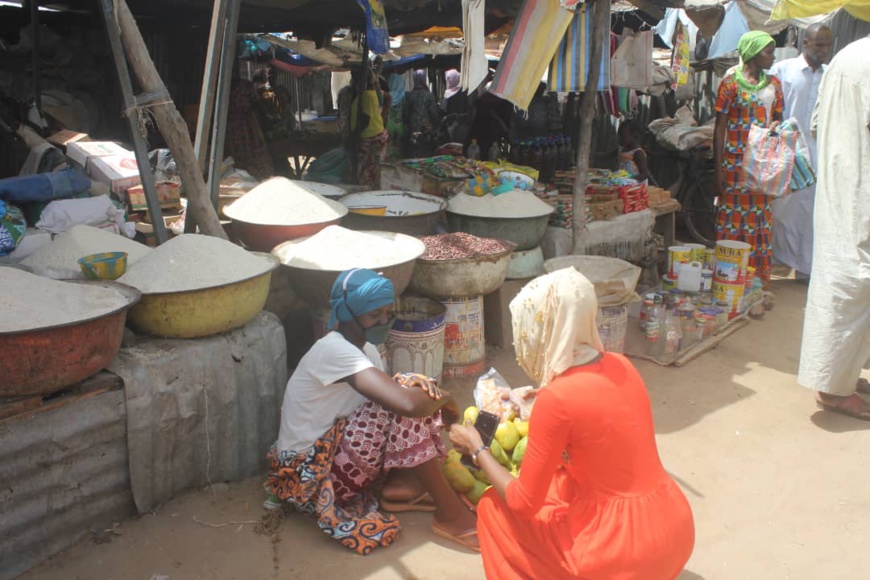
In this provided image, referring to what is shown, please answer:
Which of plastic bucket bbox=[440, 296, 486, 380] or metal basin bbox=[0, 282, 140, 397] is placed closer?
metal basin bbox=[0, 282, 140, 397]

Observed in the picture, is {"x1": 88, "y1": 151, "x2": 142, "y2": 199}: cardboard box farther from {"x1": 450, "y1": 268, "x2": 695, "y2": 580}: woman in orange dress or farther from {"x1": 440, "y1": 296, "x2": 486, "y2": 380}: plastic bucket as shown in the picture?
{"x1": 450, "y1": 268, "x2": 695, "y2": 580}: woman in orange dress

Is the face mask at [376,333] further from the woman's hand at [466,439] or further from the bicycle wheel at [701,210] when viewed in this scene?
the bicycle wheel at [701,210]

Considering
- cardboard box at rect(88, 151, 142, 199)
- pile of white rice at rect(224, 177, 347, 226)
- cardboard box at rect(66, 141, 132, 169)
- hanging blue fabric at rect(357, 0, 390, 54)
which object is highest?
hanging blue fabric at rect(357, 0, 390, 54)

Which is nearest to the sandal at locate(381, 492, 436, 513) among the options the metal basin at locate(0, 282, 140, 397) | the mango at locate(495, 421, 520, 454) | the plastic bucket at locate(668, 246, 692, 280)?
the mango at locate(495, 421, 520, 454)

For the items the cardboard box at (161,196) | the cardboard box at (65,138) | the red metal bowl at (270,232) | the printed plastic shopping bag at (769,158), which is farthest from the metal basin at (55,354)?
the printed plastic shopping bag at (769,158)

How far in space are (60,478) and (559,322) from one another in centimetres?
178

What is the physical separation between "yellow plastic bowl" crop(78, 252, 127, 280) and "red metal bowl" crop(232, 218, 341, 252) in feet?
3.33

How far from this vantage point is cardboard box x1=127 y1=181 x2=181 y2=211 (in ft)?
14.2

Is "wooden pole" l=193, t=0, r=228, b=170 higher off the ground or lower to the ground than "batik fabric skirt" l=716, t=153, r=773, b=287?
higher

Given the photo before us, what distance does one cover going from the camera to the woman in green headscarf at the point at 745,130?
5.18m

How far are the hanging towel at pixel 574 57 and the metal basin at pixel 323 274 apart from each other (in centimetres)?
259

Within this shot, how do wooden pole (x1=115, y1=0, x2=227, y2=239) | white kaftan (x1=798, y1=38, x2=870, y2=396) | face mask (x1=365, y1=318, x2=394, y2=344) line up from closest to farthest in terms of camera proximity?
face mask (x1=365, y1=318, x2=394, y2=344), wooden pole (x1=115, y1=0, x2=227, y2=239), white kaftan (x1=798, y1=38, x2=870, y2=396)

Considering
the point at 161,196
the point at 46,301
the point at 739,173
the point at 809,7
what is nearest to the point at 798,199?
the point at 739,173

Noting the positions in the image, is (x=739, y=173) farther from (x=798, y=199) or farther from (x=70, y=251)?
(x=70, y=251)
